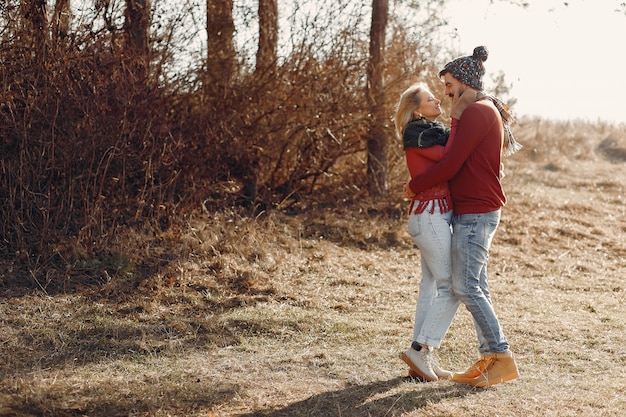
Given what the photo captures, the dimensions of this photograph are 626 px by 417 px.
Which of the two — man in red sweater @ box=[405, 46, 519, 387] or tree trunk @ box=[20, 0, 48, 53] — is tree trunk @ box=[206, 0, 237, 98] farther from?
man in red sweater @ box=[405, 46, 519, 387]

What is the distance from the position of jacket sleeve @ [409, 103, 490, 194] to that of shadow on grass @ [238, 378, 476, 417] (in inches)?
54.7

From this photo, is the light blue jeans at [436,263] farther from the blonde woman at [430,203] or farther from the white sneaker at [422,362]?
the white sneaker at [422,362]

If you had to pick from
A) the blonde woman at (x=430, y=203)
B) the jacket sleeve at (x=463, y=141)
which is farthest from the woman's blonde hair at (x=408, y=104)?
the jacket sleeve at (x=463, y=141)

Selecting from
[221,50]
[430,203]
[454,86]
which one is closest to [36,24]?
[221,50]

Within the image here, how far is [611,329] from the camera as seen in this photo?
24.5 ft

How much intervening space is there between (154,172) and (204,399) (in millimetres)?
4153

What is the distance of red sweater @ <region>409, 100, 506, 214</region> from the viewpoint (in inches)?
193

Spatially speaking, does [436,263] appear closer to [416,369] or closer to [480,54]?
[416,369]

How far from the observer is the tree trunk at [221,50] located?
1003 centimetres

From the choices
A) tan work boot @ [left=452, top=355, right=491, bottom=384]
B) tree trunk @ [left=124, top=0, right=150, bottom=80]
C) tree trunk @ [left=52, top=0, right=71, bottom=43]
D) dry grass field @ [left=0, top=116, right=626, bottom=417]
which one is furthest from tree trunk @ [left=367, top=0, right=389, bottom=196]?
tan work boot @ [left=452, top=355, right=491, bottom=384]

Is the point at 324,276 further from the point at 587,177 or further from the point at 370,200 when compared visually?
the point at 587,177

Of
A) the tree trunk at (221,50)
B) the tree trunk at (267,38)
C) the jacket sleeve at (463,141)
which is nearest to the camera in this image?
the jacket sleeve at (463,141)

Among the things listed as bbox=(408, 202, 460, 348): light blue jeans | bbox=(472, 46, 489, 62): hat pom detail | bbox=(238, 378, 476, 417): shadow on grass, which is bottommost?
bbox=(238, 378, 476, 417): shadow on grass

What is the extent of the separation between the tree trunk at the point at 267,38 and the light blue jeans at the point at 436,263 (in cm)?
567
